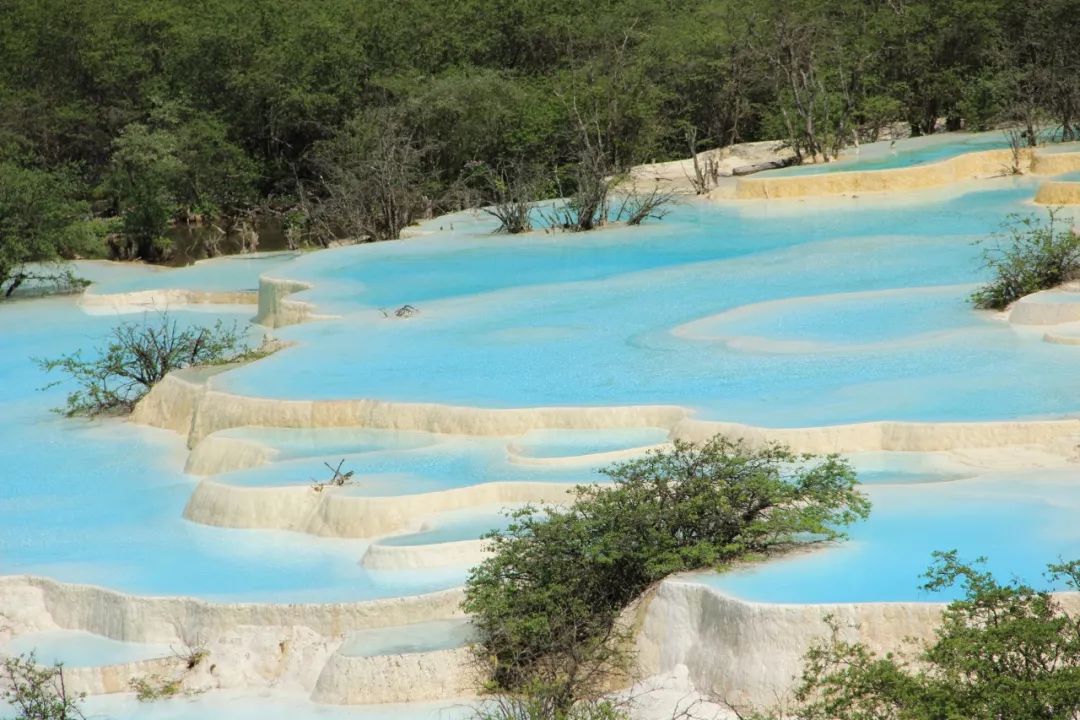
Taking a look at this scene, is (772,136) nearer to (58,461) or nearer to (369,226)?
(369,226)

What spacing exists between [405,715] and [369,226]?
16084mm

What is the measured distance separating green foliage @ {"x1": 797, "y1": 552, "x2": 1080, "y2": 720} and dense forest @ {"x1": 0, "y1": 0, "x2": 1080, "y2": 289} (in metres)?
17.1

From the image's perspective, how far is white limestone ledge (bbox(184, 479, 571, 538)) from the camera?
11.2 m

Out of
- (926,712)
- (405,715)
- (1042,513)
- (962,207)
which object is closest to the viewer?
(926,712)

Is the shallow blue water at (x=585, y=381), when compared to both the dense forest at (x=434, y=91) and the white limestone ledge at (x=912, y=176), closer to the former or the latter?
the white limestone ledge at (x=912, y=176)

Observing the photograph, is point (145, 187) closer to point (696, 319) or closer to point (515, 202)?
point (515, 202)

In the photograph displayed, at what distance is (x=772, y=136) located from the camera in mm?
32312

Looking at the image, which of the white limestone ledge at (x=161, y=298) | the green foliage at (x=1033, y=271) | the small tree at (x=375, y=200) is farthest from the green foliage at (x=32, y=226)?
the green foliage at (x=1033, y=271)

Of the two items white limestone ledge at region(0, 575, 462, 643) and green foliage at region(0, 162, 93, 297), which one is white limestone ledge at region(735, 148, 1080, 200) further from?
white limestone ledge at region(0, 575, 462, 643)

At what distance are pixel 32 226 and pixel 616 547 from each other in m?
16.2

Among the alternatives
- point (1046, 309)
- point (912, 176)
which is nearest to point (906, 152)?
point (912, 176)

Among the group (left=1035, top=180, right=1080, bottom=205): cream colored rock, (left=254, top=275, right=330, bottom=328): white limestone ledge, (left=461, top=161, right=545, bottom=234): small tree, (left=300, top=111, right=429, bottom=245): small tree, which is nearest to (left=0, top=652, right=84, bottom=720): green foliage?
(left=254, top=275, right=330, bottom=328): white limestone ledge

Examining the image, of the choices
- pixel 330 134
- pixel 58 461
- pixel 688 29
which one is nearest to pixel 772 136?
pixel 688 29

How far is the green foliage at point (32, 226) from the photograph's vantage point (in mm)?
23047
